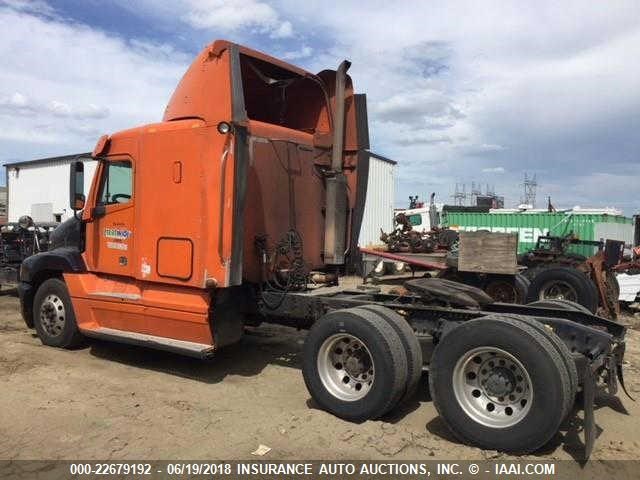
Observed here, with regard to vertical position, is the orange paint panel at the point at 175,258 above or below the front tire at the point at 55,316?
above

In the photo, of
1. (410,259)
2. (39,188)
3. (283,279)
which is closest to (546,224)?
(410,259)

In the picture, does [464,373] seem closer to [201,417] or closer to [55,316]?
[201,417]

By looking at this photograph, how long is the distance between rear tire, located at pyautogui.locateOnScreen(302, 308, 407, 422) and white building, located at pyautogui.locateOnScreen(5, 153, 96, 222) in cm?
2281

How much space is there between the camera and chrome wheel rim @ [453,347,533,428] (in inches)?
163

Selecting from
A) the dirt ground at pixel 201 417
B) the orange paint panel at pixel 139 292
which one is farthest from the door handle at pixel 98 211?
the dirt ground at pixel 201 417

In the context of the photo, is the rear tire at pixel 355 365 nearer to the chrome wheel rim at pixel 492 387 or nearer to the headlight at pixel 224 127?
the chrome wheel rim at pixel 492 387

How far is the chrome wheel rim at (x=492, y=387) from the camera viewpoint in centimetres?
414

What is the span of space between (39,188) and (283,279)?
2436cm

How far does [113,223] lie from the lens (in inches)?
263

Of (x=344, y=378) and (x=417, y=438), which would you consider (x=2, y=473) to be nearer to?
(x=344, y=378)

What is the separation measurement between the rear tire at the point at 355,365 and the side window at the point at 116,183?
9.81ft

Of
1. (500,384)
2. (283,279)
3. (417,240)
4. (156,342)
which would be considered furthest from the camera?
(417,240)

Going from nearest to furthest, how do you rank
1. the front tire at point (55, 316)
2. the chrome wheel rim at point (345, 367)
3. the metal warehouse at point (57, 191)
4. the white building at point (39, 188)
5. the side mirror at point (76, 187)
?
the chrome wheel rim at point (345, 367) → the side mirror at point (76, 187) → the front tire at point (55, 316) → the metal warehouse at point (57, 191) → the white building at point (39, 188)

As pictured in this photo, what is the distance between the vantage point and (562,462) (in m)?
4.01
